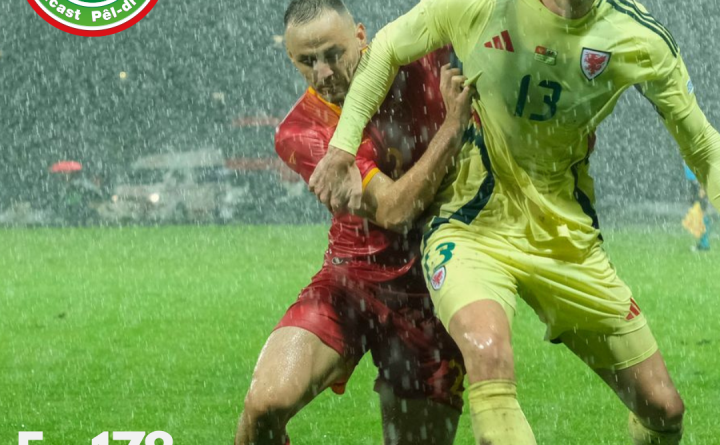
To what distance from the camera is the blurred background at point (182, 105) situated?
24672 mm

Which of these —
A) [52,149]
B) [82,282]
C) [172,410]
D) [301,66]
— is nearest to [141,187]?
[52,149]

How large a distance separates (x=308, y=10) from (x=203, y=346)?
512 centimetres

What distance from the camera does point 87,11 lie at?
65.0ft

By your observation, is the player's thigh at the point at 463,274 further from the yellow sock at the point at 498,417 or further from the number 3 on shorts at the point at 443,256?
the yellow sock at the point at 498,417

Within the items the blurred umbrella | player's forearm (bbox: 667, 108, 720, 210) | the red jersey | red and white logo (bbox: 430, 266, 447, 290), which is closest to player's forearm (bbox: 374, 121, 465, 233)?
the red jersey

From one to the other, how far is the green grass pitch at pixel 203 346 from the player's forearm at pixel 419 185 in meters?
2.19

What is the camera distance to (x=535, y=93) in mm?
4312

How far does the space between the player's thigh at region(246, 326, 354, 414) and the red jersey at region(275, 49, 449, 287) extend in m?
0.38

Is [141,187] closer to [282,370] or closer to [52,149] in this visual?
Result: [52,149]

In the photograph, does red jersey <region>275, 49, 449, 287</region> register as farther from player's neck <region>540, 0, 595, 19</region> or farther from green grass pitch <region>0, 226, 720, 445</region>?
→ green grass pitch <region>0, 226, 720, 445</region>

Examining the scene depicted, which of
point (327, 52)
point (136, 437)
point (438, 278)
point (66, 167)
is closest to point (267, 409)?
point (438, 278)

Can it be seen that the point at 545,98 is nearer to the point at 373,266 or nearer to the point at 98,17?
the point at 373,266

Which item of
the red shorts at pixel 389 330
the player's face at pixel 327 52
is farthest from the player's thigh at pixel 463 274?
the player's face at pixel 327 52

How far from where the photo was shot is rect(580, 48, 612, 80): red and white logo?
4.21 meters
